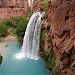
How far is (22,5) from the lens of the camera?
100 feet

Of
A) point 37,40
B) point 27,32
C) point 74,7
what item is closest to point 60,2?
point 74,7

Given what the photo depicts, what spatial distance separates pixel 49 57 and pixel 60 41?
3.24m

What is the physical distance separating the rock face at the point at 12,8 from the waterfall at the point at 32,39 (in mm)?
9094

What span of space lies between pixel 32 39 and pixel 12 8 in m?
10.4

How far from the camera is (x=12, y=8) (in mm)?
30281


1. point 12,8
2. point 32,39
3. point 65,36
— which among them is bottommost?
point 32,39

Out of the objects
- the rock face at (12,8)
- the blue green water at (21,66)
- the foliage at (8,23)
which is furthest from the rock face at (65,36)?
the rock face at (12,8)

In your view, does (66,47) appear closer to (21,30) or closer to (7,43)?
(21,30)

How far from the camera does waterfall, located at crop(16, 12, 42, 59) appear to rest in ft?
65.0

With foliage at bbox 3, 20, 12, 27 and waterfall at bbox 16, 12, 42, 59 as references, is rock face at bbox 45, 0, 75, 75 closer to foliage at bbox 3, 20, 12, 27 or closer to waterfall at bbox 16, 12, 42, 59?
waterfall at bbox 16, 12, 42, 59

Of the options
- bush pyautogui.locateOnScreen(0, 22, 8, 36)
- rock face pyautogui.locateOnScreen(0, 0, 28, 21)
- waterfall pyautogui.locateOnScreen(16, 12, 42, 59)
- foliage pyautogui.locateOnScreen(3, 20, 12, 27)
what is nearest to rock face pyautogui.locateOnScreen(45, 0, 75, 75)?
waterfall pyautogui.locateOnScreen(16, 12, 42, 59)

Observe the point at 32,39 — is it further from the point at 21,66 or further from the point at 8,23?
the point at 8,23

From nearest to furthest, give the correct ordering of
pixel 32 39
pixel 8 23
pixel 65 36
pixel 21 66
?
1. pixel 65 36
2. pixel 21 66
3. pixel 32 39
4. pixel 8 23

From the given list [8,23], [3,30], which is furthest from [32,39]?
[8,23]
